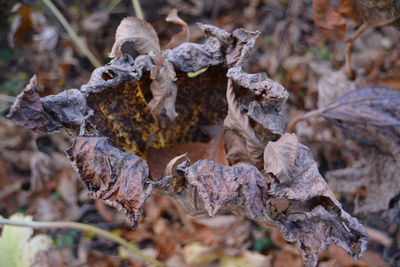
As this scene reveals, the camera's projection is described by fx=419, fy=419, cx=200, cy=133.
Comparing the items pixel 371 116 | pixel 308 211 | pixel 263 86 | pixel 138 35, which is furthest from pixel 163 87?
pixel 371 116

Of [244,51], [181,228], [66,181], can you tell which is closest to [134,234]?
[181,228]

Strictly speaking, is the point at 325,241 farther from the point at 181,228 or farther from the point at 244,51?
the point at 181,228

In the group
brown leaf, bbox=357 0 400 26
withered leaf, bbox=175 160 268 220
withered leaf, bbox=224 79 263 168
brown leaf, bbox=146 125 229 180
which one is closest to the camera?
withered leaf, bbox=175 160 268 220

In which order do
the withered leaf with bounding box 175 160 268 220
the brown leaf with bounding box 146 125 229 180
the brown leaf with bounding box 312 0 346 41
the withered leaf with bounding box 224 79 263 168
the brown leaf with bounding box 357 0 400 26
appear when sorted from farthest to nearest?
the brown leaf with bounding box 312 0 346 41, the brown leaf with bounding box 357 0 400 26, the brown leaf with bounding box 146 125 229 180, the withered leaf with bounding box 224 79 263 168, the withered leaf with bounding box 175 160 268 220

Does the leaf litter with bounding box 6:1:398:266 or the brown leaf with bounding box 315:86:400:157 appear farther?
the brown leaf with bounding box 315:86:400:157

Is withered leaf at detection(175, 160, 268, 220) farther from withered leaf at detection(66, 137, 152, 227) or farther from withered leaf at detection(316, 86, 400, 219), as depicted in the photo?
withered leaf at detection(316, 86, 400, 219)

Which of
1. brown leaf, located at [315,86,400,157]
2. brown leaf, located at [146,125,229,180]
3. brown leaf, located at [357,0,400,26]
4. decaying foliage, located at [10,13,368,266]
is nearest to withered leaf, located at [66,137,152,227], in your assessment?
decaying foliage, located at [10,13,368,266]

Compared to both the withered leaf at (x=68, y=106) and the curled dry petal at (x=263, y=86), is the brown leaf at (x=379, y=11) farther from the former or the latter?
the withered leaf at (x=68, y=106)

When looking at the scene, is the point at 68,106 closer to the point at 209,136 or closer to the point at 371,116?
the point at 209,136
